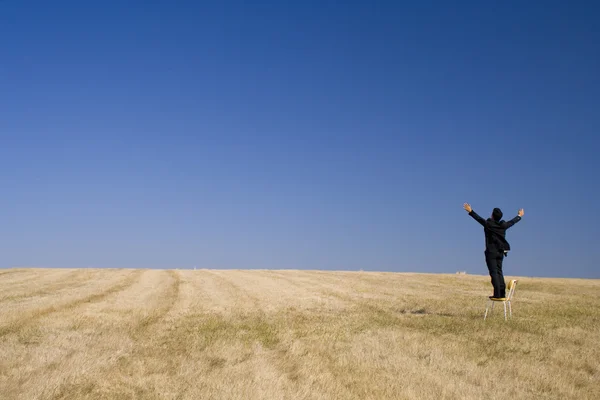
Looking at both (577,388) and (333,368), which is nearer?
(577,388)

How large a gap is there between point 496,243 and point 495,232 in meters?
0.35

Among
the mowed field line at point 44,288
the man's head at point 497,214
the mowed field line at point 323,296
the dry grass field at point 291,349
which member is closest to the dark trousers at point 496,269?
the dry grass field at point 291,349

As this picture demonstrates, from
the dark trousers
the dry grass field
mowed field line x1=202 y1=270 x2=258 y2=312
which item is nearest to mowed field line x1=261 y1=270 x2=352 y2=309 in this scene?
the dry grass field

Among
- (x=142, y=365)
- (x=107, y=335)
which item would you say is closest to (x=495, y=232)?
(x=142, y=365)

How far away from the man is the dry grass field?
1.07 metres

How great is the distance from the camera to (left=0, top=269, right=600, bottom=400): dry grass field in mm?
8484

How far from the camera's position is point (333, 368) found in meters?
9.64

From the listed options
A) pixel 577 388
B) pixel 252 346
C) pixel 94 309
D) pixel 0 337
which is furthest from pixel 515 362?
pixel 94 309

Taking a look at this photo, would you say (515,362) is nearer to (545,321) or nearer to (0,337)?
(545,321)

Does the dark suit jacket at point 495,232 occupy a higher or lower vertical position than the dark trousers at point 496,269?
higher

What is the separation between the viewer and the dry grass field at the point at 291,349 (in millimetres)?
8484

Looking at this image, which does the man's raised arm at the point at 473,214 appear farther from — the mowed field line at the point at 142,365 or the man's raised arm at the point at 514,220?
the mowed field line at the point at 142,365

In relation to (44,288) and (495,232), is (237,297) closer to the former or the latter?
(44,288)

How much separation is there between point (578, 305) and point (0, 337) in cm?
1862
